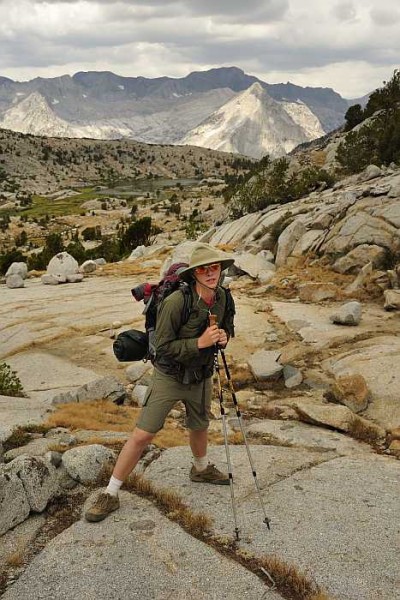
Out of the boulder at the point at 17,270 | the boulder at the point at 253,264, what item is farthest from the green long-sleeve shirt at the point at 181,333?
the boulder at the point at 17,270

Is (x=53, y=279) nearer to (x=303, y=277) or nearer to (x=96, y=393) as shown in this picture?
(x=303, y=277)

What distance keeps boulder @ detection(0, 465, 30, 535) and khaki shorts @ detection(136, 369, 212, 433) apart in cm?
156

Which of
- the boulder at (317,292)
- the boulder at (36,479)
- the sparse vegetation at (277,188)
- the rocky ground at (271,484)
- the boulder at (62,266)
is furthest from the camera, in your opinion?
the sparse vegetation at (277,188)

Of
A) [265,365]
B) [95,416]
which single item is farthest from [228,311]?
[265,365]

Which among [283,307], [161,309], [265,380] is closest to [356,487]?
[161,309]

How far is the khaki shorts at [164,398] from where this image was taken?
625 centimetres

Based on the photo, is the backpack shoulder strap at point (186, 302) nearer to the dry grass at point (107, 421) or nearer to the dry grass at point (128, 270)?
the dry grass at point (107, 421)

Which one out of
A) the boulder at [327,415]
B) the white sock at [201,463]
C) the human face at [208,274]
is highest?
the human face at [208,274]

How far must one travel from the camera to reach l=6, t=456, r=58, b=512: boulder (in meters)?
6.50

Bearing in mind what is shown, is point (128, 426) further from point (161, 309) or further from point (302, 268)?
point (302, 268)

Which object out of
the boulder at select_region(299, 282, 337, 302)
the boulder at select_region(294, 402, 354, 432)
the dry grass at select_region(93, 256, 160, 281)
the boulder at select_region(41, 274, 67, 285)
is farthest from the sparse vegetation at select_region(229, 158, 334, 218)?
the boulder at select_region(294, 402, 354, 432)

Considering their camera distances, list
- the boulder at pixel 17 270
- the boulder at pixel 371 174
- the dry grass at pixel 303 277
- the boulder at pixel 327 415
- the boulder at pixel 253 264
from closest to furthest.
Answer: the boulder at pixel 327 415, the dry grass at pixel 303 277, the boulder at pixel 253 264, the boulder at pixel 17 270, the boulder at pixel 371 174

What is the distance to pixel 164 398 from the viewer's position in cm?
629

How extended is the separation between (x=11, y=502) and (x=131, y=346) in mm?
2148
